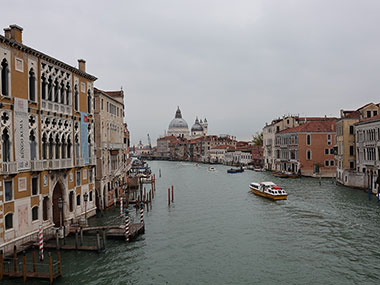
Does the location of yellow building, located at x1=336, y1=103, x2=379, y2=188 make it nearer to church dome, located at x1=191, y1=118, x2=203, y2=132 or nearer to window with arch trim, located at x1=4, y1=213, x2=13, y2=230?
window with arch trim, located at x1=4, y1=213, x2=13, y2=230

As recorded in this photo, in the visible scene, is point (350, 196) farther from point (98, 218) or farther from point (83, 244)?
point (83, 244)

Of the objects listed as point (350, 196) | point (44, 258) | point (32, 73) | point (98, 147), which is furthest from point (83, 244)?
point (350, 196)

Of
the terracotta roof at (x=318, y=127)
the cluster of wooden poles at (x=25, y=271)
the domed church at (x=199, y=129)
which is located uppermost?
the domed church at (x=199, y=129)

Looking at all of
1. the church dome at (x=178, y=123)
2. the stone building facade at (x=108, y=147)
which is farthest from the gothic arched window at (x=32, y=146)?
the church dome at (x=178, y=123)

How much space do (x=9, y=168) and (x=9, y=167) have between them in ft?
0.12

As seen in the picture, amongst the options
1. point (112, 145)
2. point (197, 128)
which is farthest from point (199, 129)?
point (112, 145)

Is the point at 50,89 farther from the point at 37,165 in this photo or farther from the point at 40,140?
the point at 37,165

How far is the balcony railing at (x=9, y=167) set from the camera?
45.4 ft

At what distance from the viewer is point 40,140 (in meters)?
16.5

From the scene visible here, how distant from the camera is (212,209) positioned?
2695cm

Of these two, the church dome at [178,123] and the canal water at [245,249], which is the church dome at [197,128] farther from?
the canal water at [245,249]

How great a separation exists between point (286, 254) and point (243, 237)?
329 centimetres

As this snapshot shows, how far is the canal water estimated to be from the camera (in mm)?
13445

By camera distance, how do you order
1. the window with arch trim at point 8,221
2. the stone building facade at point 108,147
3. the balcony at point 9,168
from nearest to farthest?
the balcony at point 9,168, the window with arch trim at point 8,221, the stone building facade at point 108,147
